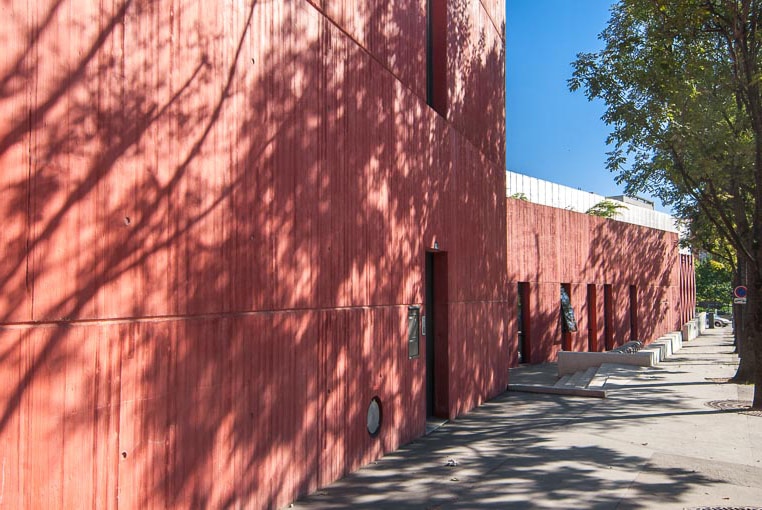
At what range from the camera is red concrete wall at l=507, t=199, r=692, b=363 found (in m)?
21.9

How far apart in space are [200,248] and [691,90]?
13.4 metres

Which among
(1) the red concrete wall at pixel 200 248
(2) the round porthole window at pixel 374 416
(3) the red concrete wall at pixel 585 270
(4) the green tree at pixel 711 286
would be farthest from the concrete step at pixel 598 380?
(4) the green tree at pixel 711 286

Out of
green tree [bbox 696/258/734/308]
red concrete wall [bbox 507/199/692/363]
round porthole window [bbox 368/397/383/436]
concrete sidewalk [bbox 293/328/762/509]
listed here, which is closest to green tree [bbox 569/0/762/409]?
concrete sidewalk [bbox 293/328/762/509]

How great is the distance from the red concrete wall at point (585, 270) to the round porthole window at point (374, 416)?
13113 millimetres

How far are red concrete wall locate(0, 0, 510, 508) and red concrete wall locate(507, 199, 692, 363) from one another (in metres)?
13.3

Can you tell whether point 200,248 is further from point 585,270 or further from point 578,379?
point 585,270

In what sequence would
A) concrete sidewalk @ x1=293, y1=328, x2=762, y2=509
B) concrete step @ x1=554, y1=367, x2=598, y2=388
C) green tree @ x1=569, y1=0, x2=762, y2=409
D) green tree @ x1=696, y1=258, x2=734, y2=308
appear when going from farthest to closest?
green tree @ x1=696, y1=258, x2=734, y2=308, concrete step @ x1=554, y1=367, x2=598, y2=388, green tree @ x1=569, y1=0, x2=762, y2=409, concrete sidewalk @ x1=293, y1=328, x2=762, y2=509

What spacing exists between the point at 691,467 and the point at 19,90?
7953mm

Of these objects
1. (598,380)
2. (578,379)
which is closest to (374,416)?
(598,380)

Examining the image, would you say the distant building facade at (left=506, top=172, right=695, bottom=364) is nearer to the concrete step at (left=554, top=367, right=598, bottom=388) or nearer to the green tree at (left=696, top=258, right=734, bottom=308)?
the concrete step at (left=554, top=367, right=598, bottom=388)

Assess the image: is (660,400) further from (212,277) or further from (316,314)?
(212,277)

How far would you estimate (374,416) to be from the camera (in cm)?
806

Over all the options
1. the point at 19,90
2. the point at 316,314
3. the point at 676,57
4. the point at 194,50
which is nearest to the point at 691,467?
the point at 316,314

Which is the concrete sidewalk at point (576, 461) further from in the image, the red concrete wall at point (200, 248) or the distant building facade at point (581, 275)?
the distant building facade at point (581, 275)
